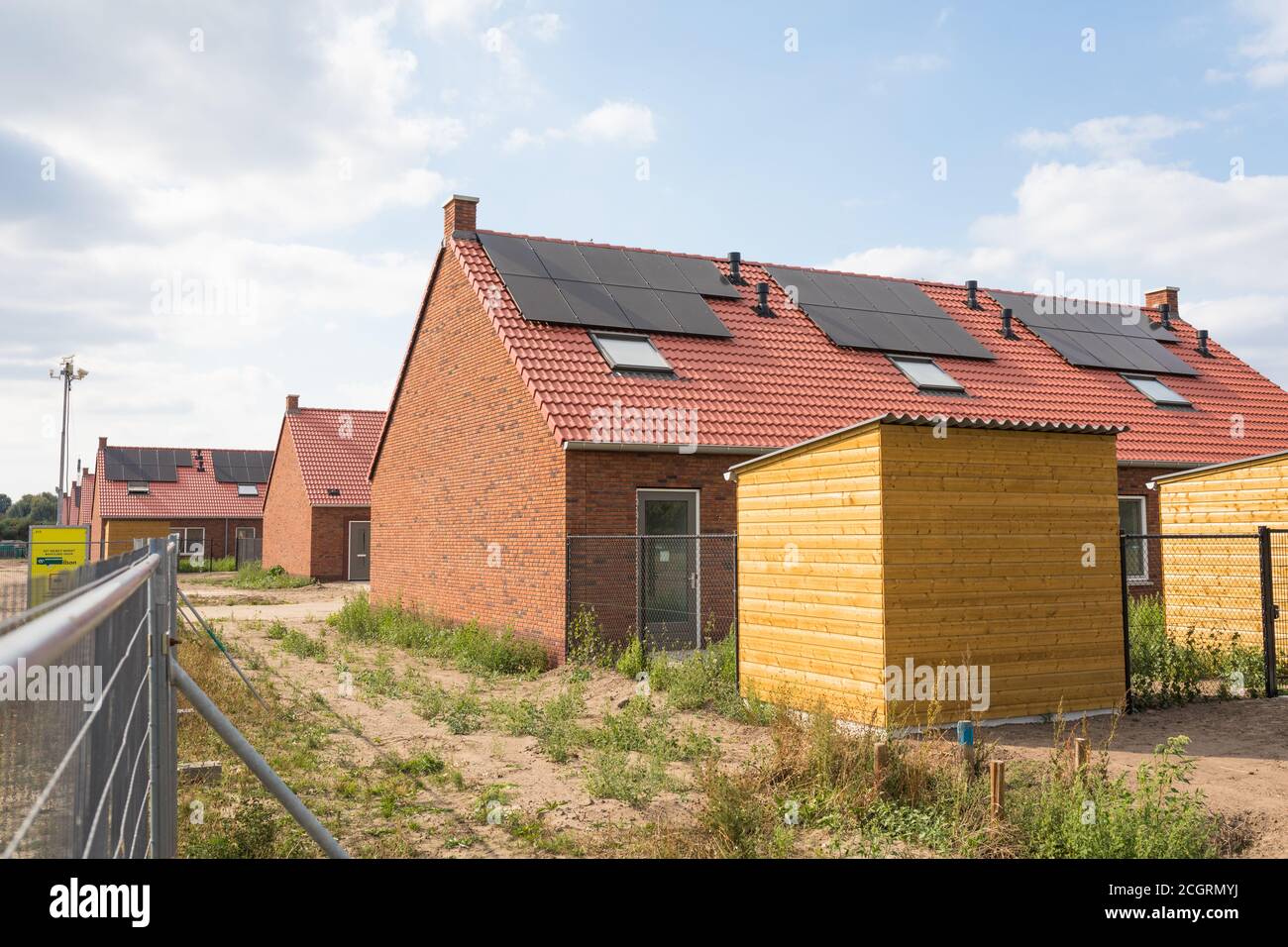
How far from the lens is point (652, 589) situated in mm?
14250

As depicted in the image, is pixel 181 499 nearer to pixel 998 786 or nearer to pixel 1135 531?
pixel 1135 531

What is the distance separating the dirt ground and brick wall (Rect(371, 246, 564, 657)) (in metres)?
1.60

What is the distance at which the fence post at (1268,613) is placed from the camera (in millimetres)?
11375

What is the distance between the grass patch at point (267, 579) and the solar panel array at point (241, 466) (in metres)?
13.3

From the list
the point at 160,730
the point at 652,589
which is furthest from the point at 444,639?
the point at 160,730

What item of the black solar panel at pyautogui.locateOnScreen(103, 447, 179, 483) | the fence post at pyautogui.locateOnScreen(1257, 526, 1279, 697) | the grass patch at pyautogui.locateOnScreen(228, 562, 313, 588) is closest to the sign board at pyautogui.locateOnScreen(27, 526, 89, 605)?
the grass patch at pyautogui.locateOnScreen(228, 562, 313, 588)

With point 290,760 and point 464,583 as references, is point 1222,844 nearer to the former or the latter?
point 290,760

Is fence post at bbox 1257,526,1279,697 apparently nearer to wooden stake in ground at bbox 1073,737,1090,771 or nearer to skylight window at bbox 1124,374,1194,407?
wooden stake in ground at bbox 1073,737,1090,771

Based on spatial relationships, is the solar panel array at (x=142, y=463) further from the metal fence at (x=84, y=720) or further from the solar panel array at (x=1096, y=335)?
the metal fence at (x=84, y=720)

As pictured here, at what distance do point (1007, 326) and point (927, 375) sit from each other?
15.0 feet

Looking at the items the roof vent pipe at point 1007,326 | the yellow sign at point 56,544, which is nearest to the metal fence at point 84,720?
the yellow sign at point 56,544

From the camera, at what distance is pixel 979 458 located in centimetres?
962
